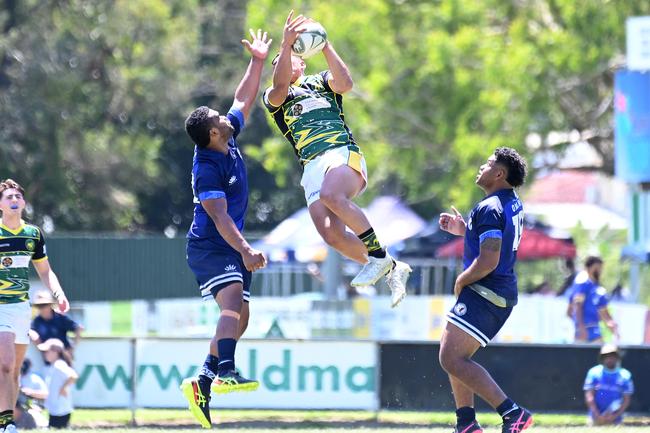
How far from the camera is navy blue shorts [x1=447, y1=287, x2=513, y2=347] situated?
9.16 m

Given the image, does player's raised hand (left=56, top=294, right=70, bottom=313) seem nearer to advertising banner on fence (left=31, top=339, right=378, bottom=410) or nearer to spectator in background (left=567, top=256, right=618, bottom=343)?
advertising banner on fence (left=31, top=339, right=378, bottom=410)

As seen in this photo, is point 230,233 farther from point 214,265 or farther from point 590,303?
point 590,303

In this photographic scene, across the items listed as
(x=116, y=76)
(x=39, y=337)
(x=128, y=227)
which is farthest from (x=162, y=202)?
(x=39, y=337)

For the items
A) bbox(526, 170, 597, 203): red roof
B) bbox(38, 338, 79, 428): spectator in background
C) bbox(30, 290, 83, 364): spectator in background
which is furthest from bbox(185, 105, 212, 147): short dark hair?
bbox(526, 170, 597, 203): red roof

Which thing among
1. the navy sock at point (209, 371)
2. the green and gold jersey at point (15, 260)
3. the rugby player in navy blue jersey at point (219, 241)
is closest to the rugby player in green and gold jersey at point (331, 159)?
the rugby player in navy blue jersey at point (219, 241)

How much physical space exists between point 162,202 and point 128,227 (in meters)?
1.51

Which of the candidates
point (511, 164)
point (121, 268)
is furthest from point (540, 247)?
point (511, 164)

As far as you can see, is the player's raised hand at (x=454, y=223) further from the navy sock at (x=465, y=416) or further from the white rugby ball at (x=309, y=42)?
the white rugby ball at (x=309, y=42)

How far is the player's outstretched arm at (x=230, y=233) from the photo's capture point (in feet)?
29.7

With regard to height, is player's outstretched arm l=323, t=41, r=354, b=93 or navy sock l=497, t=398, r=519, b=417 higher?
player's outstretched arm l=323, t=41, r=354, b=93

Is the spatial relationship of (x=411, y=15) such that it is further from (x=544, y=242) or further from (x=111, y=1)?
(x=111, y=1)

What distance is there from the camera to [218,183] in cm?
938

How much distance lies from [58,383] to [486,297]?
6.76m

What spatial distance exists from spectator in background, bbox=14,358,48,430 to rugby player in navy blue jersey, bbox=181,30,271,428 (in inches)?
192
